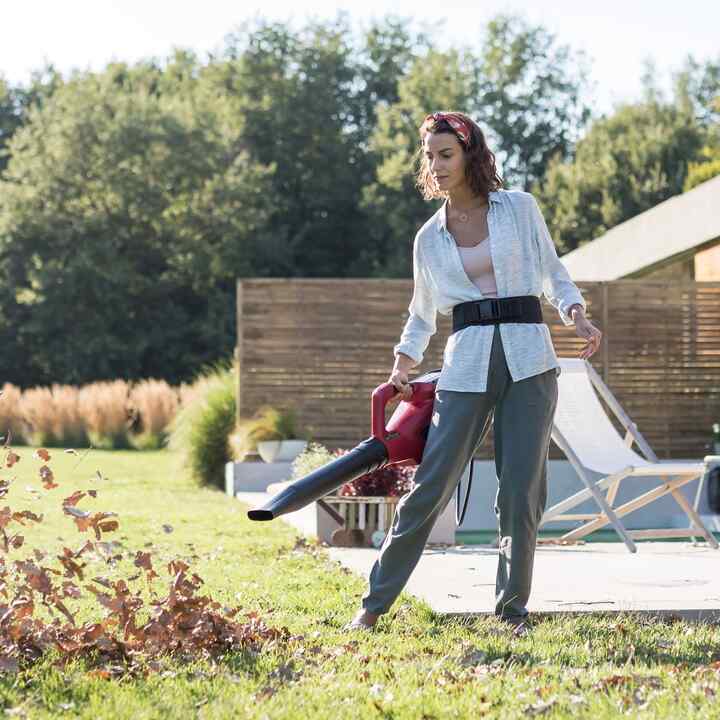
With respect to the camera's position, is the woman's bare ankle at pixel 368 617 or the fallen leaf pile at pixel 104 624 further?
the woman's bare ankle at pixel 368 617

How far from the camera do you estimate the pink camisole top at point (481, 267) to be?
4.02 m

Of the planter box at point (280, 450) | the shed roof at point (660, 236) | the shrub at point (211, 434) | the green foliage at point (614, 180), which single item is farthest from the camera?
the green foliage at point (614, 180)

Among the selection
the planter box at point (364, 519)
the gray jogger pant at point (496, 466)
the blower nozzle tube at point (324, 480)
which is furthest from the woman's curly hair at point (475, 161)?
the planter box at point (364, 519)

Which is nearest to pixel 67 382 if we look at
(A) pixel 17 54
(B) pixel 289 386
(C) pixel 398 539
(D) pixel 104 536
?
(A) pixel 17 54

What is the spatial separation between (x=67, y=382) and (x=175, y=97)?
7591 mm

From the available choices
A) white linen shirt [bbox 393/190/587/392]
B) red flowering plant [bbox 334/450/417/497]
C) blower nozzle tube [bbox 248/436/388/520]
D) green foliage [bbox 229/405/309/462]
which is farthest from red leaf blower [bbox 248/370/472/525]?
green foliage [bbox 229/405/309/462]

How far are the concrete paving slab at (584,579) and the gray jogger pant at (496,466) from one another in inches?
13.7

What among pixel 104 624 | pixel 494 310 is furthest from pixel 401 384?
pixel 104 624

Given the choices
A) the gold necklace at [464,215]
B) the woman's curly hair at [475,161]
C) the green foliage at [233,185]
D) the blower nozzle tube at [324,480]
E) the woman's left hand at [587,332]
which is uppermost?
the green foliage at [233,185]

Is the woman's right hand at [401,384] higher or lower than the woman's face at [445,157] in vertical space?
lower

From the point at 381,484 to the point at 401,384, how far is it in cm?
312

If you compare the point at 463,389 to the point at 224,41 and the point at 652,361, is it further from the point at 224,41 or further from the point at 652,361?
the point at 224,41

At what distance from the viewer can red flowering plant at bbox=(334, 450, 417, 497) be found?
7070 millimetres

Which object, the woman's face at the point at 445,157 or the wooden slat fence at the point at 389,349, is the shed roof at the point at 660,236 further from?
the woman's face at the point at 445,157
